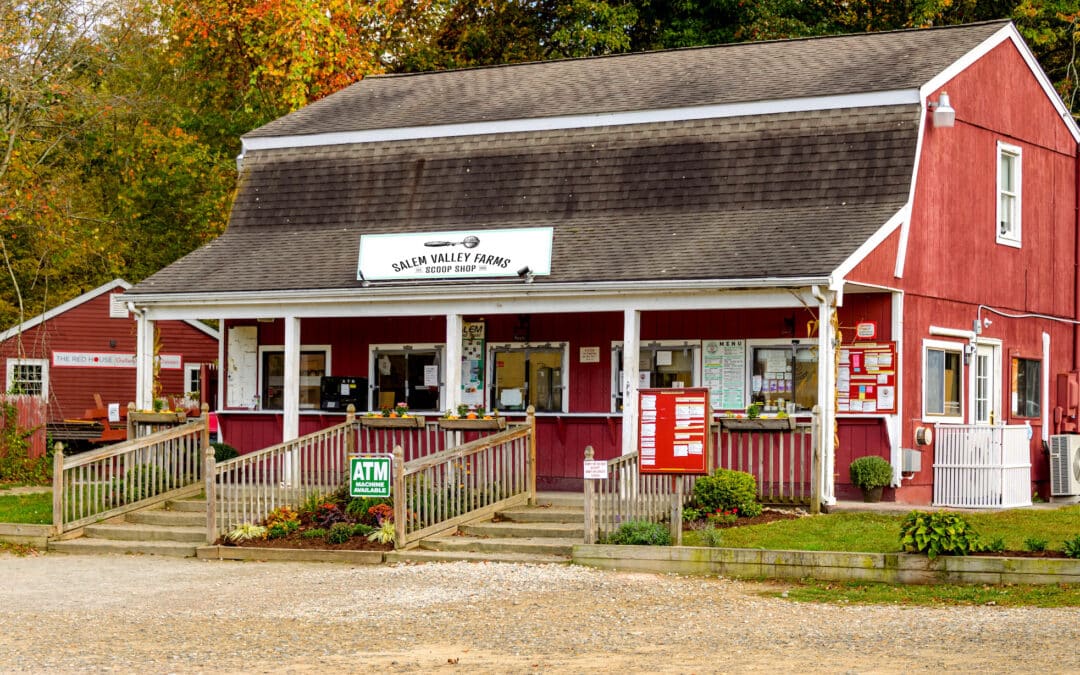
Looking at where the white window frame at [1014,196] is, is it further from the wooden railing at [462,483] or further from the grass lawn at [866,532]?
the wooden railing at [462,483]

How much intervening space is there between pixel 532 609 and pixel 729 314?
27.4 ft

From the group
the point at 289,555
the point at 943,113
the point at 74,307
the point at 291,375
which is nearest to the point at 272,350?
the point at 291,375

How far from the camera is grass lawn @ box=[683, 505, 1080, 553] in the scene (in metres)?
16.4

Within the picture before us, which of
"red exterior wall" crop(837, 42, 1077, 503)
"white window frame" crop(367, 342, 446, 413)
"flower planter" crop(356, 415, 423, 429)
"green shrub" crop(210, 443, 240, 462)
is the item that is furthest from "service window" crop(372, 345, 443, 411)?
"red exterior wall" crop(837, 42, 1077, 503)

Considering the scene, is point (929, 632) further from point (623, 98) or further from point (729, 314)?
point (623, 98)

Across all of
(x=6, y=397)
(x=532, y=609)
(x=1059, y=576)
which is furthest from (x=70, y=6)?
(x=1059, y=576)

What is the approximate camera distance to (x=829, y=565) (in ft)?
50.7

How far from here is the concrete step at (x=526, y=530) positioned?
18406 millimetres

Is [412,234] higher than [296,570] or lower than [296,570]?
higher

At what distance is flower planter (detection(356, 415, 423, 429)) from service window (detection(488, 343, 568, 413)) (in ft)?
6.18

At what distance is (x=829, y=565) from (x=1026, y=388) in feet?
31.3

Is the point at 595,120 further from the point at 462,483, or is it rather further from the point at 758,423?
the point at 462,483

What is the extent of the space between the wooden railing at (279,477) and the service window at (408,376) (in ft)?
6.81

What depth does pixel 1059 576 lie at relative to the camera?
14.4 meters
